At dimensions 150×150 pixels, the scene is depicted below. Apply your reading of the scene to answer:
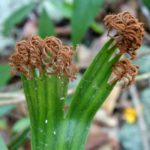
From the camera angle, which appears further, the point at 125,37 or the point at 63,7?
the point at 63,7

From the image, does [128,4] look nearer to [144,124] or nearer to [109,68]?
[144,124]

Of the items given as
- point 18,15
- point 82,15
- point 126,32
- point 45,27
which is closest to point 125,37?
point 126,32

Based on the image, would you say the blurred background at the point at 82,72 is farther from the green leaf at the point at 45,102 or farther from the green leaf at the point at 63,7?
the green leaf at the point at 45,102

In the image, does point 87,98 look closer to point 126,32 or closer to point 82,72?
point 126,32

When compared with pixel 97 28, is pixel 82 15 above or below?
above

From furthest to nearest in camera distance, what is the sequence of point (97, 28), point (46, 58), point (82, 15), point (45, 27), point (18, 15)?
point (97, 28) < point (18, 15) < point (45, 27) < point (82, 15) < point (46, 58)

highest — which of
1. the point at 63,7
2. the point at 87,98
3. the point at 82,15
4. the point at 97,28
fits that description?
the point at 87,98

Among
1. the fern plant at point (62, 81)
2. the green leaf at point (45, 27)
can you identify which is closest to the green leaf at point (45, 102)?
the fern plant at point (62, 81)

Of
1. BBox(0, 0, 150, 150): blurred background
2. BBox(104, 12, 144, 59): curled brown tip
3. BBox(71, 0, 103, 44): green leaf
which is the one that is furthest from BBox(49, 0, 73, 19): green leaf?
BBox(104, 12, 144, 59): curled brown tip
